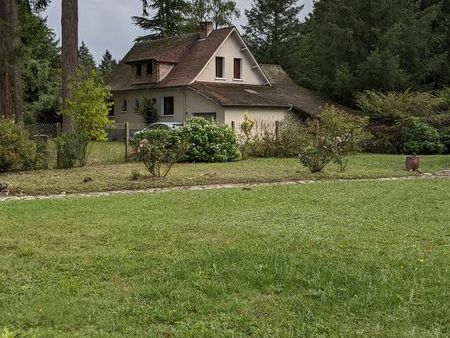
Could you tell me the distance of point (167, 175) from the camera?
15.1 metres

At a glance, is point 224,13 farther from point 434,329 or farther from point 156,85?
point 434,329

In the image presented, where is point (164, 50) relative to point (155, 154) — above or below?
above

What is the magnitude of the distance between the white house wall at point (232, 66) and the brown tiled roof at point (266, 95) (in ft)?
1.75

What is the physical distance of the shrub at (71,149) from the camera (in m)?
17.5

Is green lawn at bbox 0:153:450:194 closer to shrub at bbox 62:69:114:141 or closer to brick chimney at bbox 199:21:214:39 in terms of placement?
shrub at bbox 62:69:114:141

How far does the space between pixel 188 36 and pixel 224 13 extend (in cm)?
1412

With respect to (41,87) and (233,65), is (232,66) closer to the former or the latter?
(233,65)

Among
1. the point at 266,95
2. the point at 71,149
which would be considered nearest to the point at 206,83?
the point at 266,95

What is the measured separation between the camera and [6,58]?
2252 cm

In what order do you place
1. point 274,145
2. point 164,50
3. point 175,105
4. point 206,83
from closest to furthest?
point 274,145
point 206,83
point 175,105
point 164,50

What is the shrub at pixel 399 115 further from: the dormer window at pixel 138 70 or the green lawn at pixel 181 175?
the dormer window at pixel 138 70

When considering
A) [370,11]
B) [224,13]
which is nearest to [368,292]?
[370,11]

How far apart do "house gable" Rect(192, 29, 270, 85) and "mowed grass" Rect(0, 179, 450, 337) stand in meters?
29.0

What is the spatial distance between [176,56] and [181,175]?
84.7 ft
